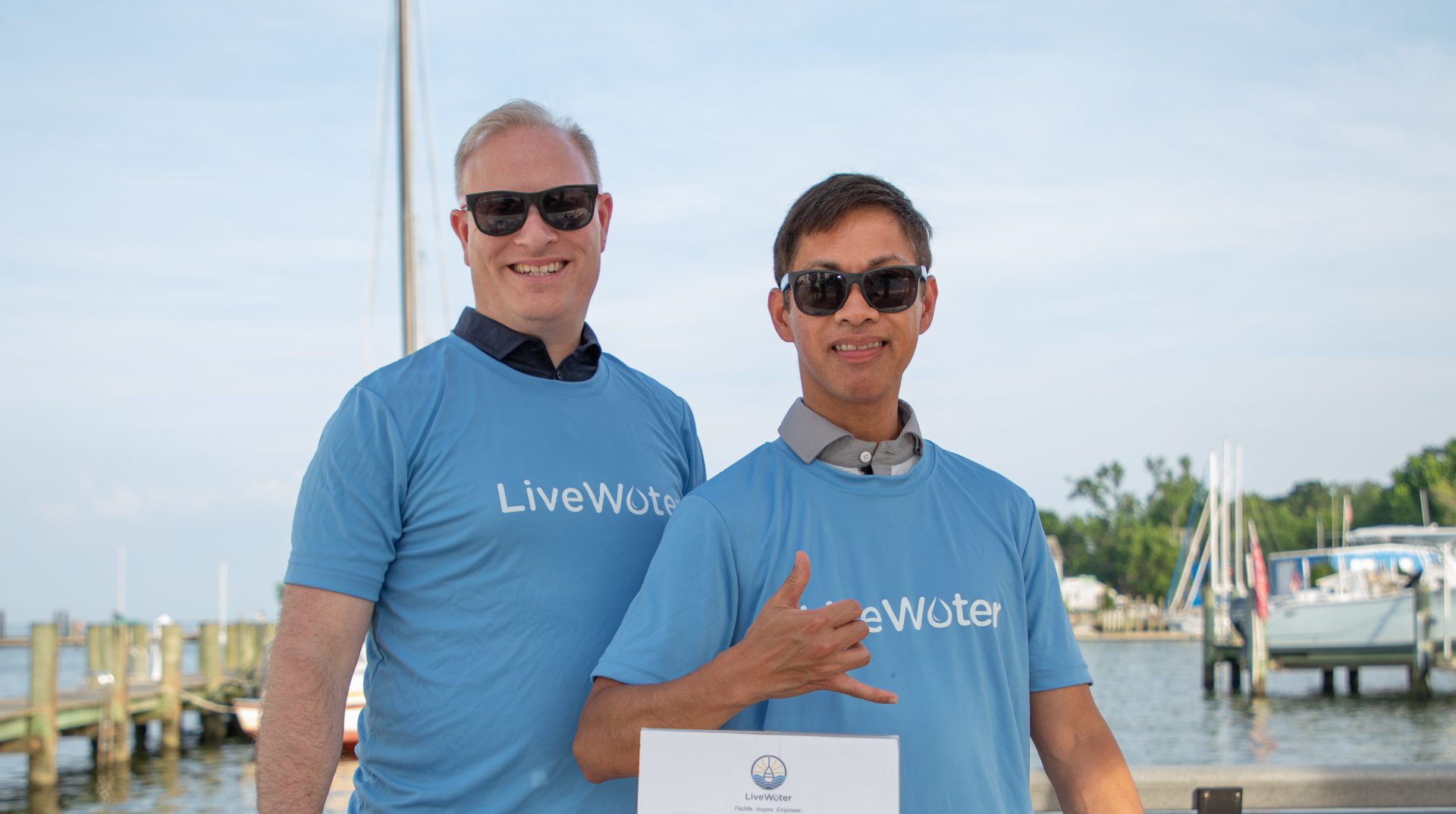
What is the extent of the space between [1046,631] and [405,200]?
49.6ft

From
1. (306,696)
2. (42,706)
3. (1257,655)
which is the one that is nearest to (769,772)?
(306,696)

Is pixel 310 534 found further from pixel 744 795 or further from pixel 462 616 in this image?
pixel 744 795

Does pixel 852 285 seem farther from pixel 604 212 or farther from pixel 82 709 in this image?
pixel 82 709

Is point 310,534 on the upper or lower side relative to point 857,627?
upper

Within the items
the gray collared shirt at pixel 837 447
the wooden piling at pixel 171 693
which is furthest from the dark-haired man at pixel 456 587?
the wooden piling at pixel 171 693

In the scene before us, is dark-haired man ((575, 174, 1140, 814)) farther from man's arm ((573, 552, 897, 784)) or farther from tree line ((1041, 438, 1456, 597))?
tree line ((1041, 438, 1456, 597))

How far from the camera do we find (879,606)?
255cm

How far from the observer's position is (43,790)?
21938mm

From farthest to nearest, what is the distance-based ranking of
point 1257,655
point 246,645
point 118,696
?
point 1257,655 → point 246,645 → point 118,696

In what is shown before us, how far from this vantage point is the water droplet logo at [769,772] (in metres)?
2.04

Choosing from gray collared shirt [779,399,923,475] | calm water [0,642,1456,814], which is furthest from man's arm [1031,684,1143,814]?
calm water [0,642,1456,814]

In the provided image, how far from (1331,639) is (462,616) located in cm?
4590

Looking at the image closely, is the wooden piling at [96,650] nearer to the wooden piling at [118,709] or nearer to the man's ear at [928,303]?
the wooden piling at [118,709]

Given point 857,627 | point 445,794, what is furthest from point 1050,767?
point 445,794
